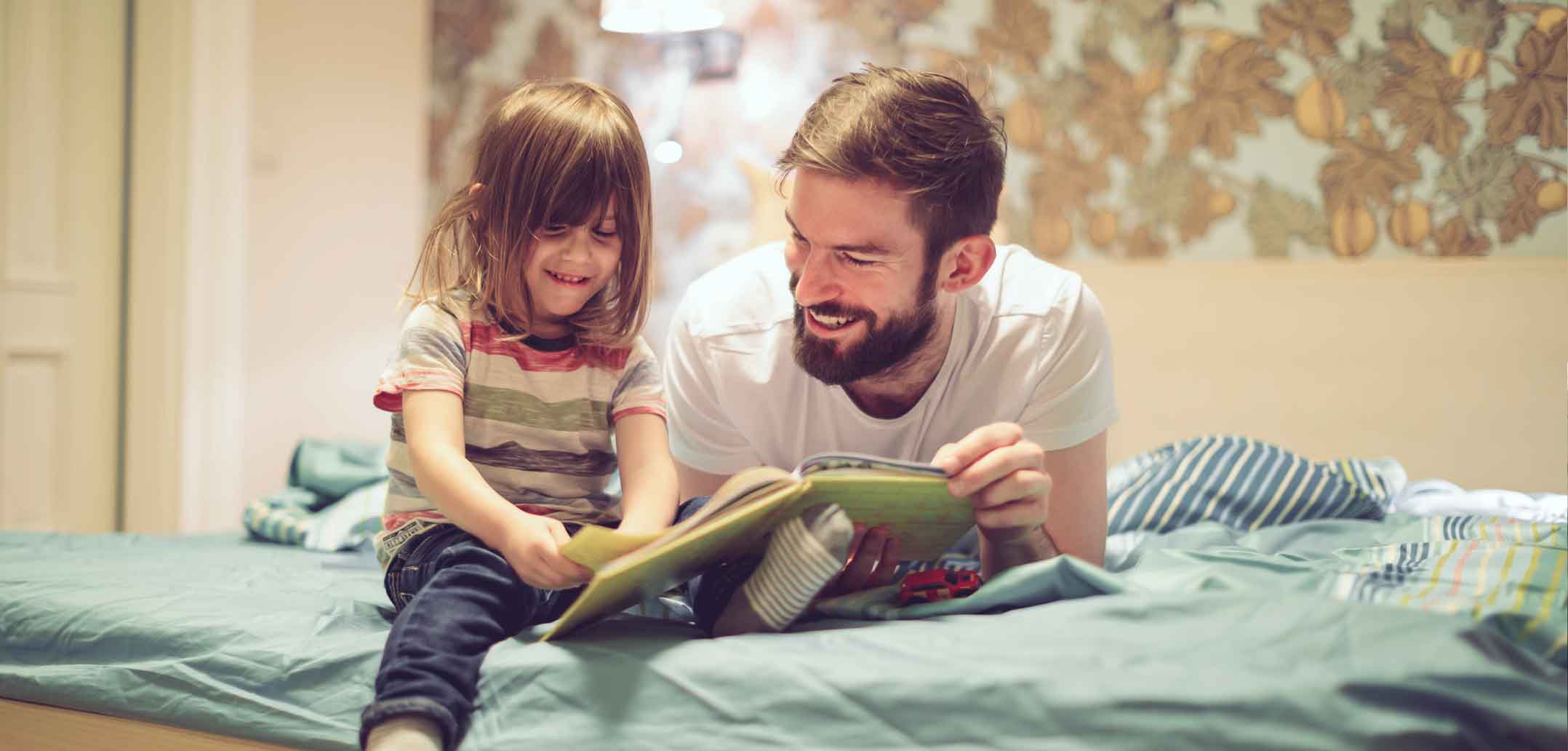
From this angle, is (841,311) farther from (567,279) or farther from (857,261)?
(567,279)

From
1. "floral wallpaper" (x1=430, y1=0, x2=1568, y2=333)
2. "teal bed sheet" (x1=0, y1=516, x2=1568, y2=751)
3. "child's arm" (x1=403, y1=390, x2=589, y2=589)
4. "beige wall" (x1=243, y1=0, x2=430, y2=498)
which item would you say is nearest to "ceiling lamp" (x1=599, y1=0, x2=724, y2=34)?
"floral wallpaper" (x1=430, y1=0, x2=1568, y2=333)

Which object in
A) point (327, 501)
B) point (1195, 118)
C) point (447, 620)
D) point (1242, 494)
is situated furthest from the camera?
point (1195, 118)

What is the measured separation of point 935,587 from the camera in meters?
0.93

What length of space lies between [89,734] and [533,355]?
0.50 m

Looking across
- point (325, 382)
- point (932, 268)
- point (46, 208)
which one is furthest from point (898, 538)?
point (325, 382)

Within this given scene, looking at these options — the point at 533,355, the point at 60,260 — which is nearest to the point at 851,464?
the point at 533,355

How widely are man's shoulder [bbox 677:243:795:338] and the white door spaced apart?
1.73 meters

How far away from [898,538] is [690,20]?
2004mm

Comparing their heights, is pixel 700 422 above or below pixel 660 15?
below

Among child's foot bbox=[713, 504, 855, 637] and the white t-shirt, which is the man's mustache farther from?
child's foot bbox=[713, 504, 855, 637]

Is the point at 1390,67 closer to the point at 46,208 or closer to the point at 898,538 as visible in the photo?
the point at 898,538

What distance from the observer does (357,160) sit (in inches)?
120

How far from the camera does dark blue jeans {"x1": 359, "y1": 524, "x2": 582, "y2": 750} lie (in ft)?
2.39

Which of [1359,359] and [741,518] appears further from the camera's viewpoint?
[1359,359]
